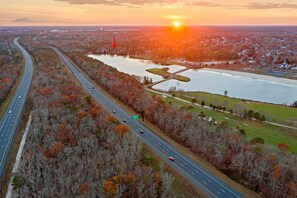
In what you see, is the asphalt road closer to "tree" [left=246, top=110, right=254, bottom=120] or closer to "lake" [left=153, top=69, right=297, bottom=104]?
"tree" [left=246, top=110, right=254, bottom=120]

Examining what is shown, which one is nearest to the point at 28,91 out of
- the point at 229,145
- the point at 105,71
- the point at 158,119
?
the point at 105,71

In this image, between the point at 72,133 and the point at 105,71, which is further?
the point at 105,71

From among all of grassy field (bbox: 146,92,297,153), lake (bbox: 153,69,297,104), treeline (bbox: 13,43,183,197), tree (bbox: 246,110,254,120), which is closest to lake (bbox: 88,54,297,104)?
lake (bbox: 153,69,297,104)

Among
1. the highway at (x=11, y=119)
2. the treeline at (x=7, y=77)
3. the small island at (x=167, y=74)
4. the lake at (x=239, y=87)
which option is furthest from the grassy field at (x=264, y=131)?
the treeline at (x=7, y=77)

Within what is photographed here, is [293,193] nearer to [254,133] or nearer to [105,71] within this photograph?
[254,133]

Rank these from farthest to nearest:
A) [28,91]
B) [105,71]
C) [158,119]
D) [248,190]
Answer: [105,71]
[28,91]
[158,119]
[248,190]

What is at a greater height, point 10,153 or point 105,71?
point 105,71

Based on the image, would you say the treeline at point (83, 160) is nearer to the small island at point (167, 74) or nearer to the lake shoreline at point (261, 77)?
the small island at point (167, 74)
